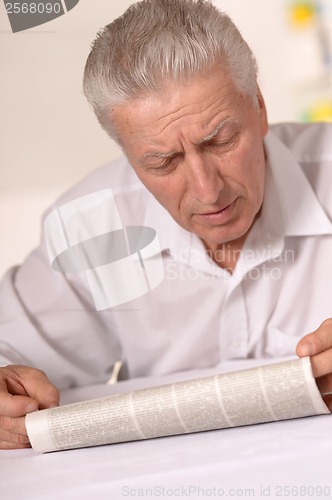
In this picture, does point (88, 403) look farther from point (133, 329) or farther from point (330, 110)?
point (330, 110)

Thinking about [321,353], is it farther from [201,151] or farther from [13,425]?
[13,425]

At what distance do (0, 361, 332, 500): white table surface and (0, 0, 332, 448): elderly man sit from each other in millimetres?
139

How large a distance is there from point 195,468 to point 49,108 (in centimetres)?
66

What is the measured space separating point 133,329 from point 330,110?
0.94 meters

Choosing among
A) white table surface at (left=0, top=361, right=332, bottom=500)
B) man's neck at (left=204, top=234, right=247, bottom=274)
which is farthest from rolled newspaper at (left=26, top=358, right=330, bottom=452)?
man's neck at (left=204, top=234, right=247, bottom=274)

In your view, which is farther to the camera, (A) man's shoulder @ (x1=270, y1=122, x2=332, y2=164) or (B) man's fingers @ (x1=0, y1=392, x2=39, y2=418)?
(A) man's shoulder @ (x1=270, y1=122, x2=332, y2=164)

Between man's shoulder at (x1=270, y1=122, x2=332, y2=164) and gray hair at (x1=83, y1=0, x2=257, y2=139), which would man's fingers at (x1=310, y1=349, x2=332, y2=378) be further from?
man's shoulder at (x1=270, y1=122, x2=332, y2=164)

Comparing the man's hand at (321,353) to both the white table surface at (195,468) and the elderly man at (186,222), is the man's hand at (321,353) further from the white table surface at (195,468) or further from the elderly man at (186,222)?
the elderly man at (186,222)

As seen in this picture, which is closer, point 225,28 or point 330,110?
point 225,28

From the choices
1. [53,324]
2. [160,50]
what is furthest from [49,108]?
[53,324]

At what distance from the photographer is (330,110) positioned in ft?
6.91

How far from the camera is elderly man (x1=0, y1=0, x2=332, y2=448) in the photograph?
3.79 ft

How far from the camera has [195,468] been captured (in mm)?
942

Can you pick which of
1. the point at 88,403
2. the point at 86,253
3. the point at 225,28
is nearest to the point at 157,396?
the point at 88,403
